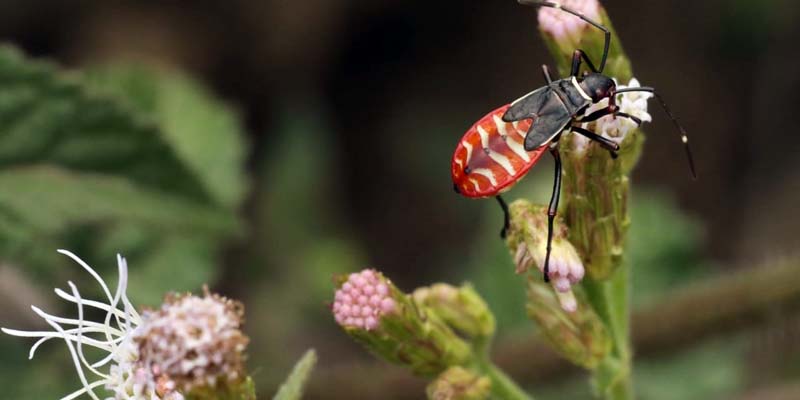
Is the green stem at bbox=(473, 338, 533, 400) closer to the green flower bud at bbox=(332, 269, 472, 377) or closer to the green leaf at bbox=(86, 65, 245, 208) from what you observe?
the green flower bud at bbox=(332, 269, 472, 377)

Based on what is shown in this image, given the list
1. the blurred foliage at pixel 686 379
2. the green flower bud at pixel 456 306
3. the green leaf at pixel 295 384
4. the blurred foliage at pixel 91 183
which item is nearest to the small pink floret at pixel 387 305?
the green flower bud at pixel 456 306

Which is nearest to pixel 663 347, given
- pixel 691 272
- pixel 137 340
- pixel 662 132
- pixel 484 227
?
pixel 691 272

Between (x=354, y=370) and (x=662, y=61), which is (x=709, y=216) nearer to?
(x=662, y=61)

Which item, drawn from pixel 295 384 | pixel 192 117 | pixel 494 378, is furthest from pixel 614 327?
pixel 192 117

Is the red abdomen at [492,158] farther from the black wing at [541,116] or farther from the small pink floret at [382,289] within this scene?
the small pink floret at [382,289]

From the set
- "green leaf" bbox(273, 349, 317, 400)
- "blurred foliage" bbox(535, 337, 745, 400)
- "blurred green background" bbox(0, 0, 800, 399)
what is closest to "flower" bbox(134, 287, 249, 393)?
"green leaf" bbox(273, 349, 317, 400)
